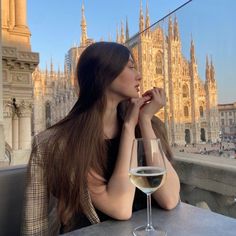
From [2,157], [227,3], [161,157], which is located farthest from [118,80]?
[2,157]

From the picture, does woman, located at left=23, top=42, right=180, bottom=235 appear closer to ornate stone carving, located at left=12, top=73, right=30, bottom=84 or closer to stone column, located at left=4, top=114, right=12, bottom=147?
stone column, located at left=4, top=114, right=12, bottom=147

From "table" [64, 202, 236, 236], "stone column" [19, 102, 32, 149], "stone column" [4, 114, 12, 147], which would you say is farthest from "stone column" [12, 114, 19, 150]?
"table" [64, 202, 236, 236]

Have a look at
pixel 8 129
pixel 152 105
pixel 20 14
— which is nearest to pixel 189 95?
pixel 152 105

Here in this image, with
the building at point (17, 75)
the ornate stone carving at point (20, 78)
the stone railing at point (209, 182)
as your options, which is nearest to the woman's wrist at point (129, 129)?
the stone railing at point (209, 182)

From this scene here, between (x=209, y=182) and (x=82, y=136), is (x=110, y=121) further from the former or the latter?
(x=209, y=182)

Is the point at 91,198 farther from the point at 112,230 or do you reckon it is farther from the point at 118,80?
the point at 118,80

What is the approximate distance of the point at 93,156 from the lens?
1027 millimetres

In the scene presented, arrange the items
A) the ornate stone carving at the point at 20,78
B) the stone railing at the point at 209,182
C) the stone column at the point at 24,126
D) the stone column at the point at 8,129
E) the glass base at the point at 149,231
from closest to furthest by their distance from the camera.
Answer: the glass base at the point at 149,231 → the stone railing at the point at 209,182 → the stone column at the point at 8,129 → the ornate stone carving at the point at 20,78 → the stone column at the point at 24,126

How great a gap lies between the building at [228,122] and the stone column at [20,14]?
26.2 ft

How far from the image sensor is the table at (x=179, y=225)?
0.76 metres

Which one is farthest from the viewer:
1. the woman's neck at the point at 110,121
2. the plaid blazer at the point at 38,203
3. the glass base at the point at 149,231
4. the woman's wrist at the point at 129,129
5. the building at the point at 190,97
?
the building at the point at 190,97

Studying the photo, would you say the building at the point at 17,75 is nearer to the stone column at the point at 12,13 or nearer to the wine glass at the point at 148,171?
the stone column at the point at 12,13

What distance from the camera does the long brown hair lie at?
976mm

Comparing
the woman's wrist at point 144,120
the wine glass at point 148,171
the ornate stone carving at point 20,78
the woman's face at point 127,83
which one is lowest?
the wine glass at point 148,171
